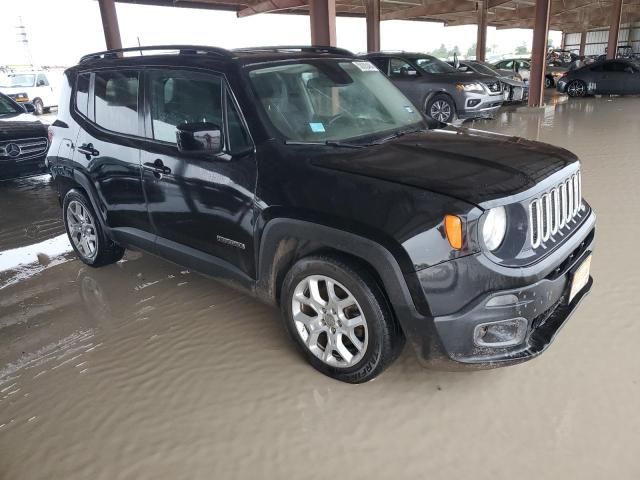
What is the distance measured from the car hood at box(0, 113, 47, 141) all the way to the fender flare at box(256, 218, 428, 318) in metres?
6.23

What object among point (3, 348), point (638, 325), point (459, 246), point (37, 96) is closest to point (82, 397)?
point (3, 348)

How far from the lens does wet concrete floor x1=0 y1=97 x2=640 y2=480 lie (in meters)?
2.16

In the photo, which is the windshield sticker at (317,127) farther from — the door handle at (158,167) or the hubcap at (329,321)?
the door handle at (158,167)

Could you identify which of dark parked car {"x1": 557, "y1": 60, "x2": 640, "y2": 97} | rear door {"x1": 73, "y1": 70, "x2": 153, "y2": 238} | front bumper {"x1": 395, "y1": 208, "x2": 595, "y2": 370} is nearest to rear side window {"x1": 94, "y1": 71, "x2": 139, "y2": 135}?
rear door {"x1": 73, "y1": 70, "x2": 153, "y2": 238}

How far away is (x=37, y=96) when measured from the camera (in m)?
20.8

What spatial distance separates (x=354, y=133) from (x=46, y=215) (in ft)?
16.0

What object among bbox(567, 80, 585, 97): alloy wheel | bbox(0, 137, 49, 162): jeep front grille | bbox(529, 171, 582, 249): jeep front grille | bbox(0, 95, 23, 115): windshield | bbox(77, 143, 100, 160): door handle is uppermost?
bbox(0, 95, 23, 115): windshield

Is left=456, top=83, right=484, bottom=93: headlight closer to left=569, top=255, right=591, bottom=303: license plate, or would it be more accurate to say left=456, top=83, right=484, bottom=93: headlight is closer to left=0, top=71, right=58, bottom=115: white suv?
left=569, top=255, right=591, bottom=303: license plate

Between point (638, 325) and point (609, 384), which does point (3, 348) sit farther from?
point (638, 325)

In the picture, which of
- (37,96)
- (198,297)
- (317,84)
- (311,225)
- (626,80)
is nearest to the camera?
(311,225)

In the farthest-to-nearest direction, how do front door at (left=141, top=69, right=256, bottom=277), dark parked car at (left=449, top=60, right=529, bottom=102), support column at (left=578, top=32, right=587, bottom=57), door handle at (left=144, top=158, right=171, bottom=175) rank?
support column at (left=578, top=32, right=587, bottom=57)
dark parked car at (left=449, top=60, right=529, bottom=102)
door handle at (left=144, top=158, right=171, bottom=175)
front door at (left=141, top=69, right=256, bottom=277)

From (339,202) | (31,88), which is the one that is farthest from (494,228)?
(31,88)

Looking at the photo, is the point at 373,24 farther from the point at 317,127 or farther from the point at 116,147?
the point at 317,127

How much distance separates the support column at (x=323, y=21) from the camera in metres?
8.66
